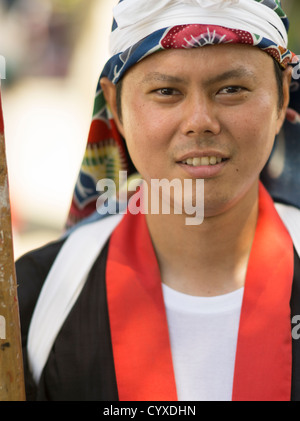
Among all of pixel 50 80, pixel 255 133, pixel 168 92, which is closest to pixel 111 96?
pixel 168 92

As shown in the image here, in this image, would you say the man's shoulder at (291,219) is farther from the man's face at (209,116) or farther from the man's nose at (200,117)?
the man's nose at (200,117)

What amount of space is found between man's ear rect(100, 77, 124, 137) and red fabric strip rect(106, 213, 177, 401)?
0.35 metres

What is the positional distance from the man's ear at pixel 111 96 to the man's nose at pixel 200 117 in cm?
38

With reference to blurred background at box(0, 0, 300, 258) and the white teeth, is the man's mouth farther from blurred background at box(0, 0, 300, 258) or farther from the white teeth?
blurred background at box(0, 0, 300, 258)

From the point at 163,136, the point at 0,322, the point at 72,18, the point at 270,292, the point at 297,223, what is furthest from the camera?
the point at 72,18

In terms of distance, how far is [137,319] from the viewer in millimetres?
2055

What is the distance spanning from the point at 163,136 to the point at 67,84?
5907 mm

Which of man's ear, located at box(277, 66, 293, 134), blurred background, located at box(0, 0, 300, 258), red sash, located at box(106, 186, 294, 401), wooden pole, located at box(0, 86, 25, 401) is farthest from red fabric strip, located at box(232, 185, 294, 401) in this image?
blurred background, located at box(0, 0, 300, 258)

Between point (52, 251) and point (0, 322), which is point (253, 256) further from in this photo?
point (0, 322)

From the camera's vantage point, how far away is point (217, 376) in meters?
1.96

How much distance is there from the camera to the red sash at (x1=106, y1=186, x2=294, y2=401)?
192 centimetres

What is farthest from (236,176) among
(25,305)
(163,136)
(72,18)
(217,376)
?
(72,18)

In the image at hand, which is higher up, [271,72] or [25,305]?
[271,72]

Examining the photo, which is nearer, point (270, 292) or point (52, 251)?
point (270, 292)
